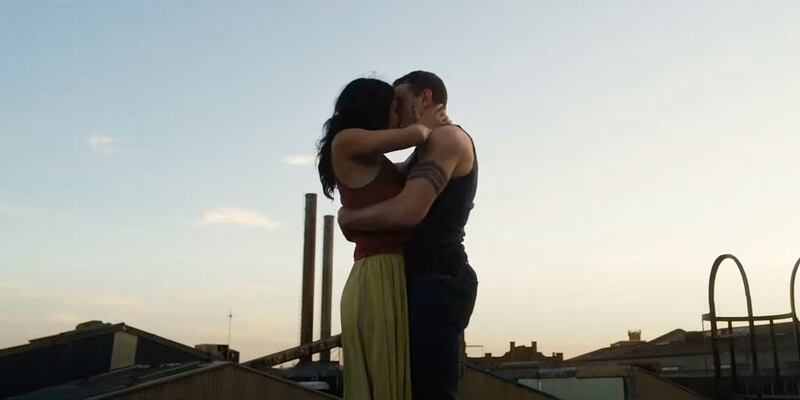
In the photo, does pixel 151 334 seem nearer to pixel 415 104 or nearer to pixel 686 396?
pixel 686 396

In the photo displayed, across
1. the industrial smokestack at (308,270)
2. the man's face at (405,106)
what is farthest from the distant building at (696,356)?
the man's face at (405,106)

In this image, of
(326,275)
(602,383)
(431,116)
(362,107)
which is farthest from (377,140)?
(326,275)

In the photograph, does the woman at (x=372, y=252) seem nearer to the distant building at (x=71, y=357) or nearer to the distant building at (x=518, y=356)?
the distant building at (x=71, y=357)

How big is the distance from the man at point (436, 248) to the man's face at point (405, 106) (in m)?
0.15

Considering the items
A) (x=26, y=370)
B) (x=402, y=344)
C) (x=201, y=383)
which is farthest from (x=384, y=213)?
(x=26, y=370)

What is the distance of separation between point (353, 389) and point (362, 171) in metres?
0.86

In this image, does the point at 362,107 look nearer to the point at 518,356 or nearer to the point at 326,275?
the point at 326,275

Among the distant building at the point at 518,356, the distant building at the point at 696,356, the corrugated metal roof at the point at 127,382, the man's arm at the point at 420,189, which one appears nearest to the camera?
the man's arm at the point at 420,189

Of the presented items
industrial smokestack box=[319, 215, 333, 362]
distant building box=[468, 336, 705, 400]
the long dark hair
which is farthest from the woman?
industrial smokestack box=[319, 215, 333, 362]

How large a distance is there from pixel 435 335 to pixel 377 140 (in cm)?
78

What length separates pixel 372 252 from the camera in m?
2.91

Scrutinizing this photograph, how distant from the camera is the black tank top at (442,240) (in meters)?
2.85

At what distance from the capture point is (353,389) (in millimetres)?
2859

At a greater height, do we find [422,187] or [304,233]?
[304,233]
